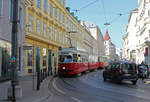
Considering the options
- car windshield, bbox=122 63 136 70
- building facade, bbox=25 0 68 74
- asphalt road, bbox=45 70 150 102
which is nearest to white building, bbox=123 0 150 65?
building facade, bbox=25 0 68 74

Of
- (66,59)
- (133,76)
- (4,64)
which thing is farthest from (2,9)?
(133,76)

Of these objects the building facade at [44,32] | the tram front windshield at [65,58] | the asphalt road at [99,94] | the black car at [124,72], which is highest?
the building facade at [44,32]

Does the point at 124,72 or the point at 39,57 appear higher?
the point at 39,57

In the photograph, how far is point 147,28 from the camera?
3750 cm

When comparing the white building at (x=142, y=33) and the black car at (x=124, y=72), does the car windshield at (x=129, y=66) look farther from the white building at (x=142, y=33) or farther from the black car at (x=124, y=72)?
the white building at (x=142, y=33)

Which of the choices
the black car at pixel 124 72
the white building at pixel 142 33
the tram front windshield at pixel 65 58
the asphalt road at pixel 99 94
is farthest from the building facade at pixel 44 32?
the white building at pixel 142 33

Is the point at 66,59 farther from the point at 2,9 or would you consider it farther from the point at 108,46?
the point at 108,46

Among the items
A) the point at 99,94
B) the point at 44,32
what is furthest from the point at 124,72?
the point at 44,32

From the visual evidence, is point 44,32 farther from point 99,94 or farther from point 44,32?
point 99,94

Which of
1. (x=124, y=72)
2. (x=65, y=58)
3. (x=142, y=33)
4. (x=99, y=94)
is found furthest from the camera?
(x=142, y=33)

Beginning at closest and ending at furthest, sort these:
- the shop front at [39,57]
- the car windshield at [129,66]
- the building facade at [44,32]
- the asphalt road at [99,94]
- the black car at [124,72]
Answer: the asphalt road at [99,94], the black car at [124,72], the car windshield at [129,66], the shop front at [39,57], the building facade at [44,32]

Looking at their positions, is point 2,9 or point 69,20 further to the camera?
point 69,20

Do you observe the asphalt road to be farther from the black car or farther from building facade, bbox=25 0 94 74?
building facade, bbox=25 0 94 74

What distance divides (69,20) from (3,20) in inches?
1145
